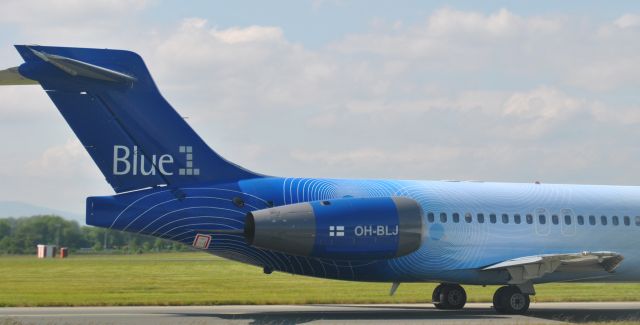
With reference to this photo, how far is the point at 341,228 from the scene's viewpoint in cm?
2458

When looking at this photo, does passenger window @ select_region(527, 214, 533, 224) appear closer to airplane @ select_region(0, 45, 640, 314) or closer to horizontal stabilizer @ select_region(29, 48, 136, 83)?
airplane @ select_region(0, 45, 640, 314)

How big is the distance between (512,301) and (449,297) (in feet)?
8.08

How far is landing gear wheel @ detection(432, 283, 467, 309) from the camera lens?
93.4ft

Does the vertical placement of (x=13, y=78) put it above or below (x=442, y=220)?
above

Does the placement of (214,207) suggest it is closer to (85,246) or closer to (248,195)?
(248,195)

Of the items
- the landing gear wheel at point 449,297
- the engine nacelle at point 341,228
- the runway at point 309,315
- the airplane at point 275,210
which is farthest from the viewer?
the landing gear wheel at point 449,297

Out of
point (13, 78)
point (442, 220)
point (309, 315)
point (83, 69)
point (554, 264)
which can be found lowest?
point (309, 315)

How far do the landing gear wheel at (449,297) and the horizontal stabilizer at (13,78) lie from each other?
12.3m

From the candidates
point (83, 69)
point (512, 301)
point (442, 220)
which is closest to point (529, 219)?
point (512, 301)

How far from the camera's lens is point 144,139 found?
24.7 metres

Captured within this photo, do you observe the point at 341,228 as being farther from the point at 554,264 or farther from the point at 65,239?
the point at 65,239

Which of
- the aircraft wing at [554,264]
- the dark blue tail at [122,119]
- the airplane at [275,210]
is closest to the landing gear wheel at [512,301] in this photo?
the airplane at [275,210]

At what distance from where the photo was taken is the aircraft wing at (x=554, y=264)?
1014 inches

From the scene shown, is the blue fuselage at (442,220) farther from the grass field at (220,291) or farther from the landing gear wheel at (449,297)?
the grass field at (220,291)
